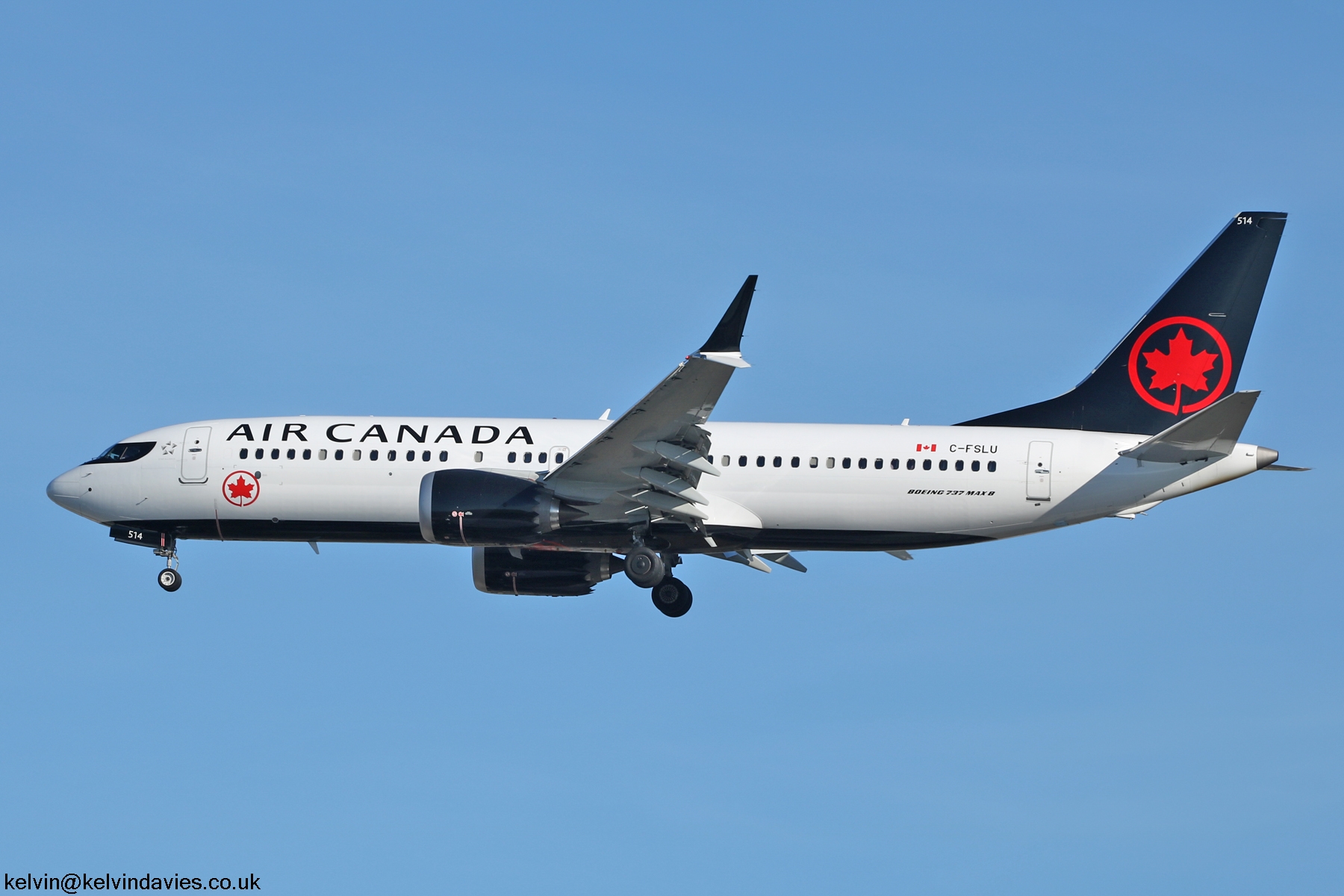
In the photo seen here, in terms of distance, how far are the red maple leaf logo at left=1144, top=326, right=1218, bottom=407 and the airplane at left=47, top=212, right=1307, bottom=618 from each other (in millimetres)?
42

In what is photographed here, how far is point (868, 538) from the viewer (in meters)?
41.3

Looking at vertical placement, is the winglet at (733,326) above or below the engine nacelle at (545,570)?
above

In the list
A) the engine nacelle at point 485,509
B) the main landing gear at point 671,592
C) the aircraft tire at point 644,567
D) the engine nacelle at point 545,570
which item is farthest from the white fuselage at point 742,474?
the engine nacelle at point 545,570

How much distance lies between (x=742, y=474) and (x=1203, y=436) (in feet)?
35.4

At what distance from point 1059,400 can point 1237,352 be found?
14.9 ft

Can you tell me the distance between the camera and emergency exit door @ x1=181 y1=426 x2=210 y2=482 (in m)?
43.7

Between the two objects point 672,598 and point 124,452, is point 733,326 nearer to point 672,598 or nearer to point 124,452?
point 672,598

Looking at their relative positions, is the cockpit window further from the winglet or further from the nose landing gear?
the winglet

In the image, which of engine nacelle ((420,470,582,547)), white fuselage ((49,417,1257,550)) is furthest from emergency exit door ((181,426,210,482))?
engine nacelle ((420,470,582,547))

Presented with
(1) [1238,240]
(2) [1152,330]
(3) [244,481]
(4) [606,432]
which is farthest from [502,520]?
(1) [1238,240]

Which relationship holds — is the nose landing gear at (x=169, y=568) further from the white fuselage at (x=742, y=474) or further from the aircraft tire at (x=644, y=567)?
the aircraft tire at (x=644, y=567)

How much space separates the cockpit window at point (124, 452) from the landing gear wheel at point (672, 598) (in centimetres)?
1401

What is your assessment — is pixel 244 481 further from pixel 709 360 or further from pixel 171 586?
pixel 709 360

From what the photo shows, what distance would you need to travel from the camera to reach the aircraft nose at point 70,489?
148ft
